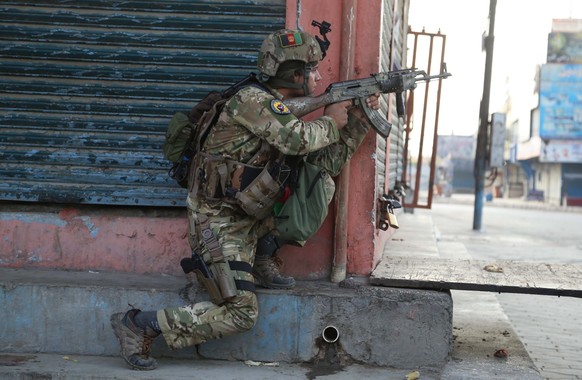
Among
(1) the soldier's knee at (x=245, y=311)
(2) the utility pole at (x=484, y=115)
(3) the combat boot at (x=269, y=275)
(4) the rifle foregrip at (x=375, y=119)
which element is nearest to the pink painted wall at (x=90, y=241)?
(3) the combat boot at (x=269, y=275)

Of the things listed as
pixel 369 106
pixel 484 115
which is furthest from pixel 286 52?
pixel 484 115

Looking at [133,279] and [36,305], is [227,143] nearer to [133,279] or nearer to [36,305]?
[133,279]

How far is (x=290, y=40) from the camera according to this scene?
3.87m

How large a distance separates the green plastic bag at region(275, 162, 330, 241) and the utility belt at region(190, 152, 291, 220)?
0.10 metres

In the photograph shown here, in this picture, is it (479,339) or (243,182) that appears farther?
(479,339)

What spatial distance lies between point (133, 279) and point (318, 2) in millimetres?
1912

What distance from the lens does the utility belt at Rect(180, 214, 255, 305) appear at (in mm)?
3773

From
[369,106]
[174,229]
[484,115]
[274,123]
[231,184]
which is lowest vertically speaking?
[174,229]

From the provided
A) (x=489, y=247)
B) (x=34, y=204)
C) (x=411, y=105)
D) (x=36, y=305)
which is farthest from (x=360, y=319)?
(x=489, y=247)

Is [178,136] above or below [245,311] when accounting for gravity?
above

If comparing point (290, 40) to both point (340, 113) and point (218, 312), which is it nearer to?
point (340, 113)

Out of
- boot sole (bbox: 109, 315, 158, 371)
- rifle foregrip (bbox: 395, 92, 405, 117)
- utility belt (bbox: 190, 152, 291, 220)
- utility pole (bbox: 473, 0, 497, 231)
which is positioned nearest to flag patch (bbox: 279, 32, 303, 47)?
utility belt (bbox: 190, 152, 291, 220)

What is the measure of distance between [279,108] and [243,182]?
1.37 ft

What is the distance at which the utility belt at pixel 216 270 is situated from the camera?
12.4ft
